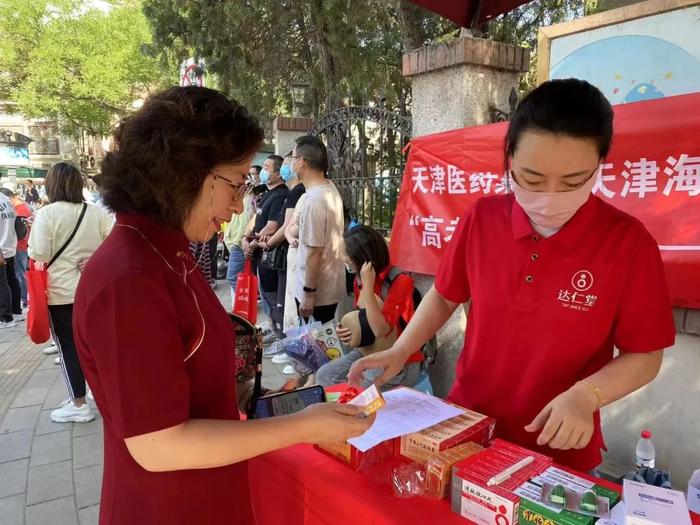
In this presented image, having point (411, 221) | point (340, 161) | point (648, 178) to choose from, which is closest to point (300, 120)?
point (340, 161)

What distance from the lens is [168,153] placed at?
0.91m

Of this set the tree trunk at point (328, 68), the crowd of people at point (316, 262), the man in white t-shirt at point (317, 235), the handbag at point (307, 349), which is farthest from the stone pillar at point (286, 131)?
the handbag at point (307, 349)

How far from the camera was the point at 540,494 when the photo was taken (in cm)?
96

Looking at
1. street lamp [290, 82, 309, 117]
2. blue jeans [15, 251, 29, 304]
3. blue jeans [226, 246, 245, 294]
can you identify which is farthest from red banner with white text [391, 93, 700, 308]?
blue jeans [15, 251, 29, 304]

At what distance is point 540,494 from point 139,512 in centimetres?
79

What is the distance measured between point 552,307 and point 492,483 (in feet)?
1.43

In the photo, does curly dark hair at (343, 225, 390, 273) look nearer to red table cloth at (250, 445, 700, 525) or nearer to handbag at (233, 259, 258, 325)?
handbag at (233, 259, 258, 325)

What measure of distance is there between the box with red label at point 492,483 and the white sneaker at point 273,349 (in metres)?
3.75

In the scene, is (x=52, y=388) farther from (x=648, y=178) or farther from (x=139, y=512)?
(x=648, y=178)

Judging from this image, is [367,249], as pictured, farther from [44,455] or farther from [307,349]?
[44,455]

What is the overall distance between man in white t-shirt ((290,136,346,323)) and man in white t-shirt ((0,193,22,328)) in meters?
3.95

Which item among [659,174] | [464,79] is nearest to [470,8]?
[464,79]

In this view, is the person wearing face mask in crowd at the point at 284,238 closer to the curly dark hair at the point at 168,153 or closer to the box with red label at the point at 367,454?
the box with red label at the point at 367,454

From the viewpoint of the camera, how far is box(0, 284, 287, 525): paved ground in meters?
2.48
